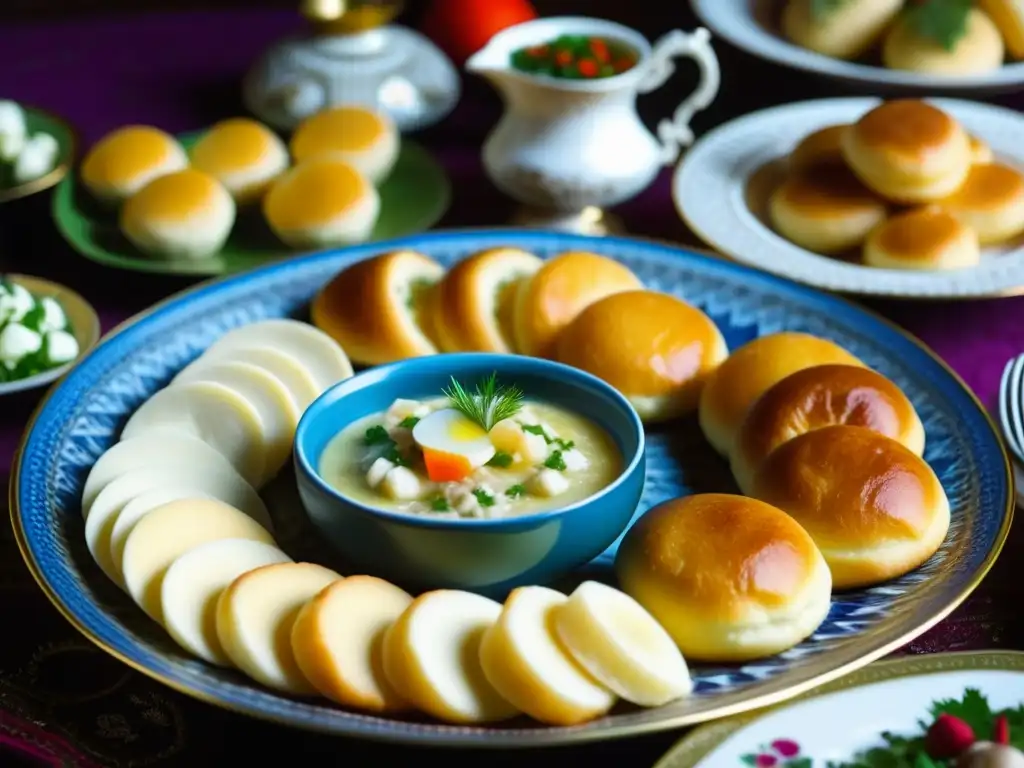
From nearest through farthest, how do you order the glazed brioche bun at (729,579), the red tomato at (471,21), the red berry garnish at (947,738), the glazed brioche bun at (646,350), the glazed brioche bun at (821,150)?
the red berry garnish at (947,738)
the glazed brioche bun at (729,579)
the glazed brioche bun at (646,350)
the glazed brioche bun at (821,150)
the red tomato at (471,21)

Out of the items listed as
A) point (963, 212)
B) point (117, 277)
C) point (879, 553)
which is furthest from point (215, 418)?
point (963, 212)

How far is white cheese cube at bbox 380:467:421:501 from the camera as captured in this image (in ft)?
3.77

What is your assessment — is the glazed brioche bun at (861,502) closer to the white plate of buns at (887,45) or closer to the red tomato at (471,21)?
the white plate of buns at (887,45)

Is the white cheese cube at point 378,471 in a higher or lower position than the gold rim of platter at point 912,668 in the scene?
higher

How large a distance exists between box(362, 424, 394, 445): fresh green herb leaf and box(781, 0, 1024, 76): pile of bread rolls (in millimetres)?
1228

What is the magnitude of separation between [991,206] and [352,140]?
2.94ft

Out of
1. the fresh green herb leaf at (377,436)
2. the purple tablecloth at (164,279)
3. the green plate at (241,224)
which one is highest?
the fresh green herb leaf at (377,436)

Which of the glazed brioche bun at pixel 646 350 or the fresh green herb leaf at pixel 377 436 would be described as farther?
the glazed brioche bun at pixel 646 350

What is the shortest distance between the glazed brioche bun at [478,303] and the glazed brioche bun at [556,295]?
0.02 meters

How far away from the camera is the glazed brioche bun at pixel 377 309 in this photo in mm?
1441

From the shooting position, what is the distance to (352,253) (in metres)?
1.62

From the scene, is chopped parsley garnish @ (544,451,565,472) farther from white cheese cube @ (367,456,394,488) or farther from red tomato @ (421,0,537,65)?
red tomato @ (421,0,537,65)

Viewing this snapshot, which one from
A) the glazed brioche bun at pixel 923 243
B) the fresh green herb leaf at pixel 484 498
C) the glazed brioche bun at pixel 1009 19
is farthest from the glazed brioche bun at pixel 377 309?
the glazed brioche bun at pixel 1009 19

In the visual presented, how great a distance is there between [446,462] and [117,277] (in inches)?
29.9
